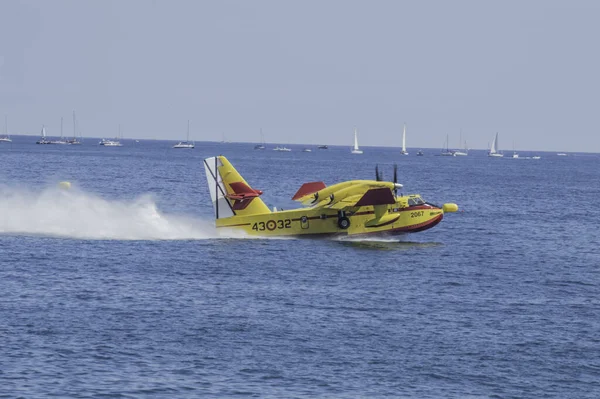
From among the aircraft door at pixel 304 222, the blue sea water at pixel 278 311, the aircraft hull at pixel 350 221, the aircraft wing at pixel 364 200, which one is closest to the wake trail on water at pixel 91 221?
the blue sea water at pixel 278 311

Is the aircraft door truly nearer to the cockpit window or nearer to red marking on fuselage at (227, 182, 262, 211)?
red marking on fuselage at (227, 182, 262, 211)

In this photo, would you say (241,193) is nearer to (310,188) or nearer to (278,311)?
(310,188)

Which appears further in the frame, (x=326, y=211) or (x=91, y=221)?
(x=91, y=221)

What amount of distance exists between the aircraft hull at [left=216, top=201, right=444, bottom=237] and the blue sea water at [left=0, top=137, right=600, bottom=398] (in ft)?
4.50

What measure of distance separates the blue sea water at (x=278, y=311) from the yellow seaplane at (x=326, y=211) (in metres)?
1.64

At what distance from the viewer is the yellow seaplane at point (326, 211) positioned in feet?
222

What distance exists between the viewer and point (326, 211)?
226ft

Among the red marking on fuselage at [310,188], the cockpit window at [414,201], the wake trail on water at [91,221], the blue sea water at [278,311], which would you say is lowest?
the blue sea water at [278,311]

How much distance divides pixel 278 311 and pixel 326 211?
2458 cm

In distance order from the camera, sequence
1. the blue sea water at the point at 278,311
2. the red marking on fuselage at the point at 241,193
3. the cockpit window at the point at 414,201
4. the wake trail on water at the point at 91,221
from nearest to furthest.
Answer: the blue sea water at the point at 278,311
the red marking on fuselage at the point at 241,193
the wake trail on water at the point at 91,221
the cockpit window at the point at 414,201

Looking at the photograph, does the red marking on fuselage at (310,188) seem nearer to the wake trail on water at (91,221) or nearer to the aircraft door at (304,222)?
the aircraft door at (304,222)

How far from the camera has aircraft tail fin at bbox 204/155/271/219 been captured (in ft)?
222

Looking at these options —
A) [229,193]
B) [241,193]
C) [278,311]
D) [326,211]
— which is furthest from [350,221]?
[278,311]

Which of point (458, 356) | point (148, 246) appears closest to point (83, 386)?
point (458, 356)
